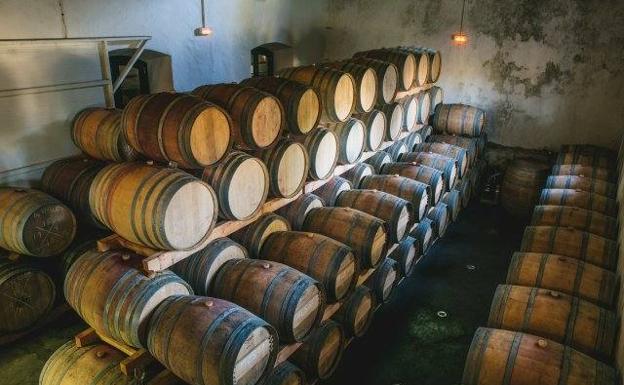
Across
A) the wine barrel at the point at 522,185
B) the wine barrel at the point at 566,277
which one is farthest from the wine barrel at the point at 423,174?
the wine barrel at the point at 522,185

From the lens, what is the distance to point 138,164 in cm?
331

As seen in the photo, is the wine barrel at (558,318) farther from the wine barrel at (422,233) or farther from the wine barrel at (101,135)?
the wine barrel at (101,135)

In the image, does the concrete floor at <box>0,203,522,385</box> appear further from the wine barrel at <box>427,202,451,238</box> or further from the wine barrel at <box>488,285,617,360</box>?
the wine barrel at <box>488,285,617,360</box>

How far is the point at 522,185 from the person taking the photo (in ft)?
27.1

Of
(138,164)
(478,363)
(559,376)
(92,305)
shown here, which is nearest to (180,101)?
(138,164)

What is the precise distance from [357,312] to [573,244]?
2.31 metres

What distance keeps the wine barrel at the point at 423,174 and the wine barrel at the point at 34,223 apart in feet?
13.6

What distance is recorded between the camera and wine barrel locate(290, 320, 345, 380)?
413cm

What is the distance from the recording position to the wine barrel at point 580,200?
560cm

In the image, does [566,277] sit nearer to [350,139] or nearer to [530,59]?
[350,139]

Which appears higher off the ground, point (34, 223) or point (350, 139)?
point (350, 139)

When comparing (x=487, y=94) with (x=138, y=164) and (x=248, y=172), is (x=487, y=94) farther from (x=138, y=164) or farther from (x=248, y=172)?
(x=138, y=164)

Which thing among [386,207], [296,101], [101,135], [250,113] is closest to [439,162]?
[386,207]

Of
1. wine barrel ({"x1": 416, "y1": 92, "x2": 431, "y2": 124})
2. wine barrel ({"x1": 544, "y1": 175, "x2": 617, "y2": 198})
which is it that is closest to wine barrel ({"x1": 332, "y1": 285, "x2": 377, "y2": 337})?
wine barrel ({"x1": 544, "y1": 175, "x2": 617, "y2": 198})
